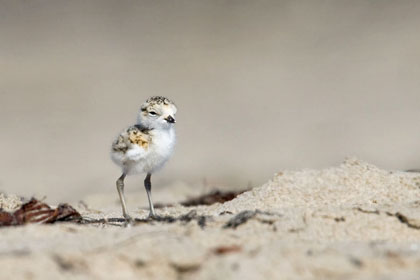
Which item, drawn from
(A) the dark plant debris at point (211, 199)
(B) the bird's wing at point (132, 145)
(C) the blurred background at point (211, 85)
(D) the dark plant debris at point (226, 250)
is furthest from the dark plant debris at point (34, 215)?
(C) the blurred background at point (211, 85)

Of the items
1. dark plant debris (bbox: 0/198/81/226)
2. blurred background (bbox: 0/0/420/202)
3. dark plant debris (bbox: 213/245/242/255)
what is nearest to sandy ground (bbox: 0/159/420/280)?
dark plant debris (bbox: 213/245/242/255)

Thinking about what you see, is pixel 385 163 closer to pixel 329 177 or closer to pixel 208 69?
pixel 329 177

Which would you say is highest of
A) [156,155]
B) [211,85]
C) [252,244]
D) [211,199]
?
[211,85]

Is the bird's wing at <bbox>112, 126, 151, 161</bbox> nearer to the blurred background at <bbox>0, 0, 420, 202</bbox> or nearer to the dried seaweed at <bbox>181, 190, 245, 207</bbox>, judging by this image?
the dried seaweed at <bbox>181, 190, 245, 207</bbox>

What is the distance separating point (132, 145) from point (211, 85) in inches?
520

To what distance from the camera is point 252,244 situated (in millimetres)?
3826

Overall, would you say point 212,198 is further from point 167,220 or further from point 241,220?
point 241,220

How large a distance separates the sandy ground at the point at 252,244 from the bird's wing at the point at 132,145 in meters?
0.45

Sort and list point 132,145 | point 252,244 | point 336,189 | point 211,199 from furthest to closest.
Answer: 1. point 211,199
2. point 336,189
3. point 132,145
4. point 252,244

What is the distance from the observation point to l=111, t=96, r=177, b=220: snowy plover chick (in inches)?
206

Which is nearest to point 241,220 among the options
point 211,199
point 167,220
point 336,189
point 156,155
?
point 167,220

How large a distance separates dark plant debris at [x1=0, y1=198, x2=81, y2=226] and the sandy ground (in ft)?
0.80

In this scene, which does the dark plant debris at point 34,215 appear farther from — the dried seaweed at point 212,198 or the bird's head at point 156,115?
the dried seaweed at point 212,198

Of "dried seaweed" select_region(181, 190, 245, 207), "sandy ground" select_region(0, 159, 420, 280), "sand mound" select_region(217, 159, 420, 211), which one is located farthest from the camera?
"dried seaweed" select_region(181, 190, 245, 207)
